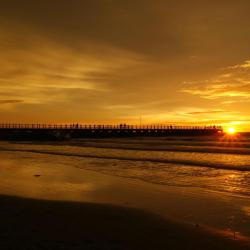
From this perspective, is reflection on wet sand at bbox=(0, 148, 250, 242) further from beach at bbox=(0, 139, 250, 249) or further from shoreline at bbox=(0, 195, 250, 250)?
shoreline at bbox=(0, 195, 250, 250)

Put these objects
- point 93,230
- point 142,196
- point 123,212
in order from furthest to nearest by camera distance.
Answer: point 142,196 < point 123,212 < point 93,230

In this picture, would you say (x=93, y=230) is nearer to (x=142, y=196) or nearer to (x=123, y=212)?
(x=123, y=212)

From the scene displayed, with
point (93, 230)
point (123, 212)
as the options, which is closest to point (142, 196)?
point (123, 212)

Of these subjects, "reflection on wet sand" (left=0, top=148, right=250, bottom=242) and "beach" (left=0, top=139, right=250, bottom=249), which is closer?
"beach" (left=0, top=139, right=250, bottom=249)

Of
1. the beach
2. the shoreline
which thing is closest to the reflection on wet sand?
the beach

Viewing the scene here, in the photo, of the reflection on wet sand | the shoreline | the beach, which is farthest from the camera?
the reflection on wet sand

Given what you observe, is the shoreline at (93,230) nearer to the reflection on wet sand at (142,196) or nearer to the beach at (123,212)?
the beach at (123,212)

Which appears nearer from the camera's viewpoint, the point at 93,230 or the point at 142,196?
the point at 93,230

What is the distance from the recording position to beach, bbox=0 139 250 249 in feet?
24.0

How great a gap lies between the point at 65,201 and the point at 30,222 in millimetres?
2857

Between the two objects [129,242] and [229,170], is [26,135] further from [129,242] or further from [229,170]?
[129,242]

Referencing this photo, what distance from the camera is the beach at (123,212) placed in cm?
732

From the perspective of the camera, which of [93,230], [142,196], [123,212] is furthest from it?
[142,196]

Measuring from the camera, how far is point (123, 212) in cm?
997
